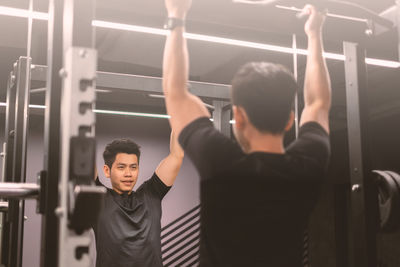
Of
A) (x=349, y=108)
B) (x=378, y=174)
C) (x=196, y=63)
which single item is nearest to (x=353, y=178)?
(x=378, y=174)

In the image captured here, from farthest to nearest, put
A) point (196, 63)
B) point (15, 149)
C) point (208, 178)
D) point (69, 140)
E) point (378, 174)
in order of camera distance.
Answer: point (196, 63)
point (15, 149)
point (378, 174)
point (208, 178)
point (69, 140)

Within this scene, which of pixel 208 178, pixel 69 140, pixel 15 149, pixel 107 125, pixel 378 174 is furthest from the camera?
pixel 107 125

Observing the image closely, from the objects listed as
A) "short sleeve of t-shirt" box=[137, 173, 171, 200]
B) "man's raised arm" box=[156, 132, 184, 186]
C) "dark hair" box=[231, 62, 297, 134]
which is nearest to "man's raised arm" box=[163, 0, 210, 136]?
"dark hair" box=[231, 62, 297, 134]

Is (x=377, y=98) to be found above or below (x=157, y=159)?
above

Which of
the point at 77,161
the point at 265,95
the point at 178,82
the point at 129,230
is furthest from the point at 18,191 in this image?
the point at 129,230

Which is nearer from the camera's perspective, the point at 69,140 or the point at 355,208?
the point at 69,140

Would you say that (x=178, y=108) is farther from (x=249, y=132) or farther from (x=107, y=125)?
(x=107, y=125)

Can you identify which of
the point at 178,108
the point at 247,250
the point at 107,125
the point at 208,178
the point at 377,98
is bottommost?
the point at 247,250

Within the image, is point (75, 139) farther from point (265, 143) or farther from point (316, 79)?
point (316, 79)

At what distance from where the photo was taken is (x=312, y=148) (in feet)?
5.24

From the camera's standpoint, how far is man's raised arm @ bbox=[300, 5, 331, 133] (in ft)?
5.86

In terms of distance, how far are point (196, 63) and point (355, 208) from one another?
4.67m

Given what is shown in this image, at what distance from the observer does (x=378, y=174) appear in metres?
2.23

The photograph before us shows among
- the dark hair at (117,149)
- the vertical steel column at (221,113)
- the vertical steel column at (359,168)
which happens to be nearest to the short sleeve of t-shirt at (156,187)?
the dark hair at (117,149)
